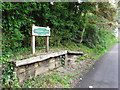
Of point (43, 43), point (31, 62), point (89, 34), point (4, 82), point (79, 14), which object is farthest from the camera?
point (89, 34)

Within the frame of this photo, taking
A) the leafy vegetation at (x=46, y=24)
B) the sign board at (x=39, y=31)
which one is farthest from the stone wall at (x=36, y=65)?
the sign board at (x=39, y=31)

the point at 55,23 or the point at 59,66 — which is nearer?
the point at 59,66

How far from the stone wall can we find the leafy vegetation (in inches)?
8.5

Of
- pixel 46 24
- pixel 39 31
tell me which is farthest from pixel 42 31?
pixel 46 24

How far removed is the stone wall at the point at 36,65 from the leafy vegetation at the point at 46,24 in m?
0.22

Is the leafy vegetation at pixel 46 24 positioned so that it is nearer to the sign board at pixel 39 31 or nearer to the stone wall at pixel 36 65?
the stone wall at pixel 36 65

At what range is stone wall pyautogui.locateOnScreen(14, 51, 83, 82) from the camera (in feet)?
10.4

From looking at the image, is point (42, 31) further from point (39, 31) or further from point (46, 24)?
point (46, 24)

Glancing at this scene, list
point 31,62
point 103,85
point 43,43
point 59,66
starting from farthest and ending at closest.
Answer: point 43,43, point 59,66, point 103,85, point 31,62

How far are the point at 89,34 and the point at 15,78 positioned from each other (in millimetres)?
8142

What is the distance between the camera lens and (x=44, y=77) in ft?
12.5

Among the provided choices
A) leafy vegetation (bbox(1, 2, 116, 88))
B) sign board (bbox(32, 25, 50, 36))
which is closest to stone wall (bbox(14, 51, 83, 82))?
leafy vegetation (bbox(1, 2, 116, 88))

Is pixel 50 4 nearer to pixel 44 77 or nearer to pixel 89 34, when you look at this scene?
pixel 44 77

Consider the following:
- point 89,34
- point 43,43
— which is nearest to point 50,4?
point 43,43
